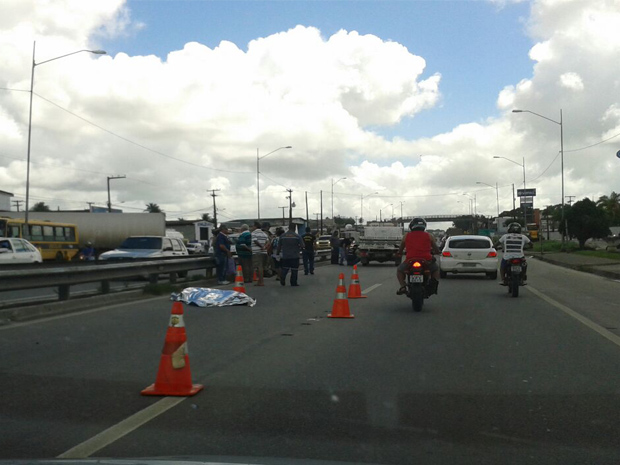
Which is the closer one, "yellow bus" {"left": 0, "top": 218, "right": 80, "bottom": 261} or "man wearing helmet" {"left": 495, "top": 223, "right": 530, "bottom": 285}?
"man wearing helmet" {"left": 495, "top": 223, "right": 530, "bottom": 285}

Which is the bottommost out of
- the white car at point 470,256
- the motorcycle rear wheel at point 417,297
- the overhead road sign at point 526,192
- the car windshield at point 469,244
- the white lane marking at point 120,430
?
the white lane marking at point 120,430

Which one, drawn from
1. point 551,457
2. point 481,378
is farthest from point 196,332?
point 551,457

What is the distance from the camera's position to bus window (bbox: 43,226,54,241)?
42547 millimetres

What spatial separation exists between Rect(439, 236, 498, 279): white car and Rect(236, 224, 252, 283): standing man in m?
6.44

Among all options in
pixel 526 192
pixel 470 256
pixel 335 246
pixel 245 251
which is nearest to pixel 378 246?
pixel 335 246

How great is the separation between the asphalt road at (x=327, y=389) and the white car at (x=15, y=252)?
1193cm

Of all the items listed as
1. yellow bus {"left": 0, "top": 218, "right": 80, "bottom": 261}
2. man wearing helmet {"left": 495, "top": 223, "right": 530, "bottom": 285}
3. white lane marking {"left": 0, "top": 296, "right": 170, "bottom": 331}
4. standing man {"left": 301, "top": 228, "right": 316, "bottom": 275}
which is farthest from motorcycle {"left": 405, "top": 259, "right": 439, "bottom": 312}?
yellow bus {"left": 0, "top": 218, "right": 80, "bottom": 261}

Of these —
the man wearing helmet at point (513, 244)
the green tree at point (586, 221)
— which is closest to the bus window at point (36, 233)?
the man wearing helmet at point (513, 244)

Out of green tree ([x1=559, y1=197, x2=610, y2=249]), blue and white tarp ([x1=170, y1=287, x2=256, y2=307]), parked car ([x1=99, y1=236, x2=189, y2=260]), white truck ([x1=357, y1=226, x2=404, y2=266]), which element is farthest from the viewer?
green tree ([x1=559, y1=197, x2=610, y2=249])

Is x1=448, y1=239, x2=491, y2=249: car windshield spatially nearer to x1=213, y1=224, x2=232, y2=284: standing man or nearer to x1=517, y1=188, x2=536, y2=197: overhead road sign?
x1=213, y1=224, x2=232, y2=284: standing man

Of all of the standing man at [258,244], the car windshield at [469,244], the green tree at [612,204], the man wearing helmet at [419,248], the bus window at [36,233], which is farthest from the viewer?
the green tree at [612,204]

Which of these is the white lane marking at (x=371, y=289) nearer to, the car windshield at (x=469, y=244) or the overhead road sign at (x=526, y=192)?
the car windshield at (x=469, y=244)

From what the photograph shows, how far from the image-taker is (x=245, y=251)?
20594mm

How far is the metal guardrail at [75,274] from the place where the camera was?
11836 mm
